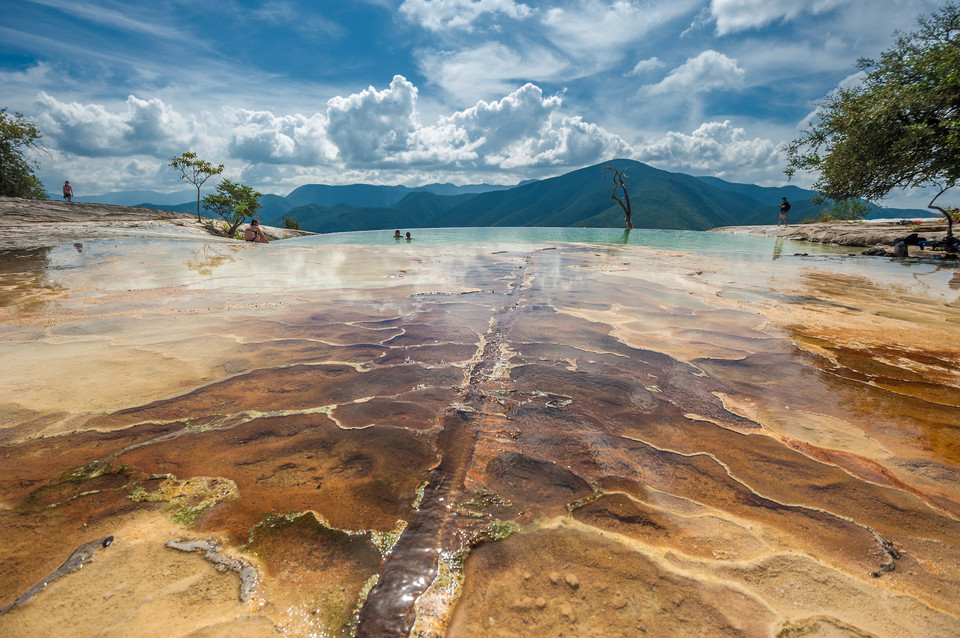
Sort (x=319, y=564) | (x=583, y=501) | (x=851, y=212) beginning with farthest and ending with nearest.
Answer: (x=851, y=212)
(x=583, y=501)
(x=319, y=564)

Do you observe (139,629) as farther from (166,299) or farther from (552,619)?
(166,299)

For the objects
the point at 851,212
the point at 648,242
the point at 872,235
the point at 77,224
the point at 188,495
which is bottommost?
the point at 188,495

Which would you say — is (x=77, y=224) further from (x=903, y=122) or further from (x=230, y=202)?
(x=903, y=122)

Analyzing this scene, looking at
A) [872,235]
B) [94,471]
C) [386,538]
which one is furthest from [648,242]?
[94,471]

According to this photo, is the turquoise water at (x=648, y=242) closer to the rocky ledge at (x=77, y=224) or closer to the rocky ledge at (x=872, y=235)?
the rocky ledge at (x=872, y=235)

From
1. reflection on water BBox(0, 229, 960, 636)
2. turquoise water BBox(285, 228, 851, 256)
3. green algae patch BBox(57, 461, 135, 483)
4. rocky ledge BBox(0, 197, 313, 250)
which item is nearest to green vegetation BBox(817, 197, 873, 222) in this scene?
turquoise water BBox(285, 228, 851, 256)

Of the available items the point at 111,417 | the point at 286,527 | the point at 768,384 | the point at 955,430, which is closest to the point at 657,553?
the point at 286,527

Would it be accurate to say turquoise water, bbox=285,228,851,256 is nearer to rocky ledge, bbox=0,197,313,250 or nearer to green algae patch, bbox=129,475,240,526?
→ rocky ledge, bbox=0,197,313,250
